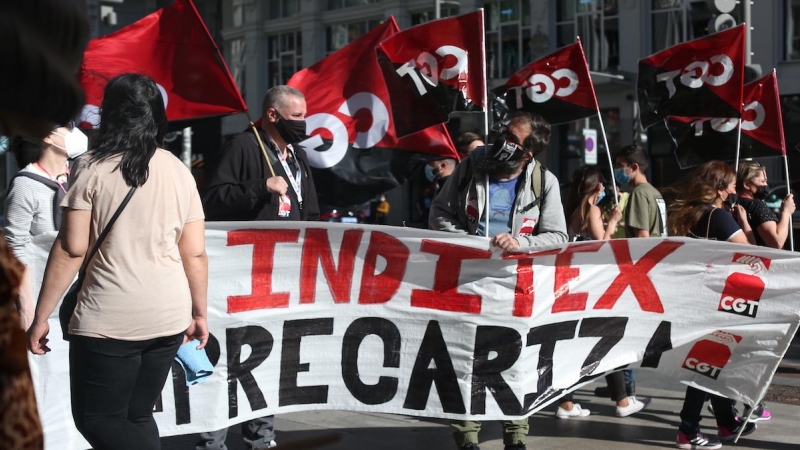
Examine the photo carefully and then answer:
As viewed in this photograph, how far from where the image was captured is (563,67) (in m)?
7.96

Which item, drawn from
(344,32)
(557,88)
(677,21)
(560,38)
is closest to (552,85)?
(557,88)

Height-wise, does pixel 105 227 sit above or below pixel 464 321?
above

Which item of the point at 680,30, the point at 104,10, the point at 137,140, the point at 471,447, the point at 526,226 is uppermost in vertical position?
the point at 680,30

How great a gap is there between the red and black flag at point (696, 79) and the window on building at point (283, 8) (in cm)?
2938

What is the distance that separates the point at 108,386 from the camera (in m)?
3.76

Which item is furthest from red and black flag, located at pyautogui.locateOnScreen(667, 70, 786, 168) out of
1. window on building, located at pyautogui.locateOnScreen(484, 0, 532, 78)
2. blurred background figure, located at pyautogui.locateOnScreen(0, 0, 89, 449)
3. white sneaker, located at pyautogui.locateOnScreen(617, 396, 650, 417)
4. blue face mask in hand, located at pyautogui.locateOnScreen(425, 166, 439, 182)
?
window on building, located at pyautogui.locateOnScreen(484, 0, 532, 78)

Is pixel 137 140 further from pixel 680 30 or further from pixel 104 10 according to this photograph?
pixel 680 30

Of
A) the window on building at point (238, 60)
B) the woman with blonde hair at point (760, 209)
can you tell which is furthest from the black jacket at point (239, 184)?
the window on building at point (238, 60)

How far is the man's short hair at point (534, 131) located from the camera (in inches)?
217

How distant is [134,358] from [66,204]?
24.1 inches

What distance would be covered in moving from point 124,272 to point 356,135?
4193 millimetres

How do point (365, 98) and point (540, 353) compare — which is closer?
point (540, 353)

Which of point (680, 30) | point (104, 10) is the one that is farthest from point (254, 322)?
point (680, 30)

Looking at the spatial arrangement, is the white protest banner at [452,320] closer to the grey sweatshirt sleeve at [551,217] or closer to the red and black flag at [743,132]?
the grey sweatshirt sleeve at [551,217]
